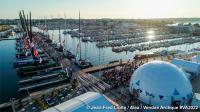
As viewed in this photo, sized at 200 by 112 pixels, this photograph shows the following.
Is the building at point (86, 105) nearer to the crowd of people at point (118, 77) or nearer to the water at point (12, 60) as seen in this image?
the crowd of people at point (118, 77)

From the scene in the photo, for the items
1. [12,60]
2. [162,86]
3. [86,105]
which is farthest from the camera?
[12,60]

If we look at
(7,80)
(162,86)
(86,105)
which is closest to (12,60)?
(7,80)

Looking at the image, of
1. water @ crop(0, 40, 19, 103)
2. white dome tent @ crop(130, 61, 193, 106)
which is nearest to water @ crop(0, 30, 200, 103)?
water @ crop(0, 40, 19, 103)

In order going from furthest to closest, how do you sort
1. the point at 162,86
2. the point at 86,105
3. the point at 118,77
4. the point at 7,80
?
the point at 7,80
the point at 118,77
the point at 162,86
the point at 86,105

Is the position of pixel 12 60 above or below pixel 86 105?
below

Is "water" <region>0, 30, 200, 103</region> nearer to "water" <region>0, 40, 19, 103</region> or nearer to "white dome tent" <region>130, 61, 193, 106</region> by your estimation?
"water" <region>0, 40, 19, 103</region>

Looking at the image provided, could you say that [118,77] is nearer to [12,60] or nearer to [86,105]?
[86,105]

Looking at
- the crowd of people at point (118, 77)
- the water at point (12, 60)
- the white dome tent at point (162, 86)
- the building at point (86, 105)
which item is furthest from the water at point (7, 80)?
the white dome tent at point (162, 86)
